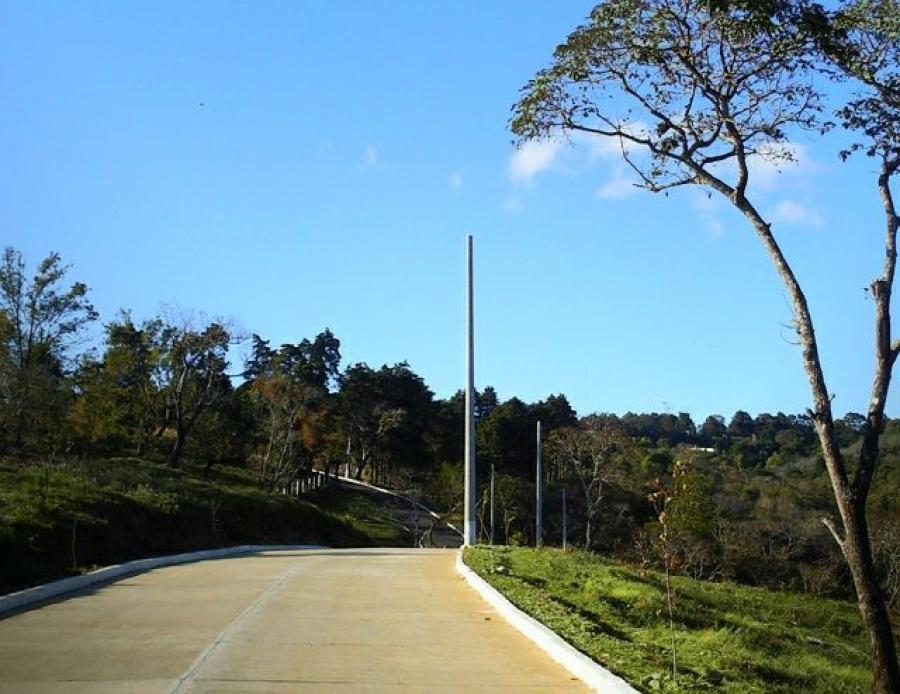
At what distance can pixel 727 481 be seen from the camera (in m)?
69.2

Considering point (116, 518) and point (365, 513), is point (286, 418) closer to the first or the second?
point (365, 513)

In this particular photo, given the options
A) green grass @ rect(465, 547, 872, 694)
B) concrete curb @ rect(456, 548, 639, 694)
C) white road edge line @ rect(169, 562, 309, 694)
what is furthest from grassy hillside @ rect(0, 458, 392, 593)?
green grass @ rect(465, 547, 872, 694)

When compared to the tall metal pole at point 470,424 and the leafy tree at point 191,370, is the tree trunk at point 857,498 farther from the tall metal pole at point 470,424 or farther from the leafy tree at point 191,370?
the leafy tree at point 191,370

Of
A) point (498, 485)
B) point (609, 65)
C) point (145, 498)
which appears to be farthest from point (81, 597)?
point (498, 485)

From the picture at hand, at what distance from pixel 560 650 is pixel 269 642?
9.98 feet

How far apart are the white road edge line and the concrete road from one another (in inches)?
0.6

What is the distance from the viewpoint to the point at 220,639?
10477 mm

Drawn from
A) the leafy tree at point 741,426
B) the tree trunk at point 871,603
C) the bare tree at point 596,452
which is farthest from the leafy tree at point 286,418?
the leafy tree at point 741,426

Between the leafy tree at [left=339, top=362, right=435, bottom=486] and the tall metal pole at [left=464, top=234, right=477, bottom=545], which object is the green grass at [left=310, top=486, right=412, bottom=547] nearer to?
the leafy tree at [left=339, top=362, right=435, bottom=486]

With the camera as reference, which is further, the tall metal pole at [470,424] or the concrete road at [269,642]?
the tall metal pole at [470,424]

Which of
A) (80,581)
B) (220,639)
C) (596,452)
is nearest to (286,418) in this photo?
(596,452)

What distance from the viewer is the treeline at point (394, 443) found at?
42.9 m

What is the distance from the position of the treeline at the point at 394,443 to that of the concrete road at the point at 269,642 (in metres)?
21.4

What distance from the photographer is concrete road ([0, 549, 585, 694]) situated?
8.38m
